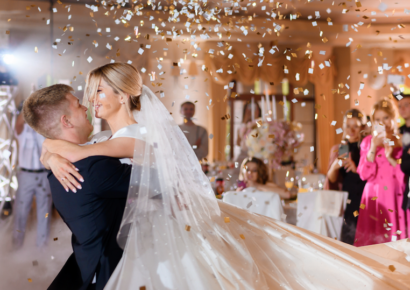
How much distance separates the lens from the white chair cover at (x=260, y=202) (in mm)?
2982

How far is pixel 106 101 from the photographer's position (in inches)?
64.7

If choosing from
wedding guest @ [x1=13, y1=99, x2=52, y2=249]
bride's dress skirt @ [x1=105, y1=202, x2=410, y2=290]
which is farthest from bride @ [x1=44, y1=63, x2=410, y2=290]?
wedding guest @ [x1=13, y1=99, x2=52, y2=249]

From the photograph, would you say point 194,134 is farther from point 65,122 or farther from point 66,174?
point 66,174

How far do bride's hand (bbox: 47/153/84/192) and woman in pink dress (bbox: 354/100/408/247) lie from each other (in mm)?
2313

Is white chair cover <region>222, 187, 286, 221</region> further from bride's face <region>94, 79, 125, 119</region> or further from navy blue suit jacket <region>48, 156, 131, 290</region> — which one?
navy blue suit jacket <region>48, 156, 131, 290</region>

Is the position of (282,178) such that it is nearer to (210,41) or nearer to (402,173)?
(210,41)

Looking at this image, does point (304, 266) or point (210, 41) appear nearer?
point (304, 266)

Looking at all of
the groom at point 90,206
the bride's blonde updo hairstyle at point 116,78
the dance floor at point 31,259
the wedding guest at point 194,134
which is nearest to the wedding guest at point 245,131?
the wedding guest at point 194,134

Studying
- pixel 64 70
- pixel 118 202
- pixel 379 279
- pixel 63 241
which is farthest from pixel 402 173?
pixel 64 70

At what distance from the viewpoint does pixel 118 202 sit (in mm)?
1454

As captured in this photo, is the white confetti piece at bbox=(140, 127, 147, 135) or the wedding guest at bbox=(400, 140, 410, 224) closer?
the white confetti piece at bbox=(140, 127, 147, 135)

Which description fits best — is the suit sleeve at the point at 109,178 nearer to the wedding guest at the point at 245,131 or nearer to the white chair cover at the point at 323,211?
the white chair cover at the point at 323,211

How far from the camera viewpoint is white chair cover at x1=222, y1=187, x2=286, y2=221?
2.98m

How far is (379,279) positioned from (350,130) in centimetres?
216
